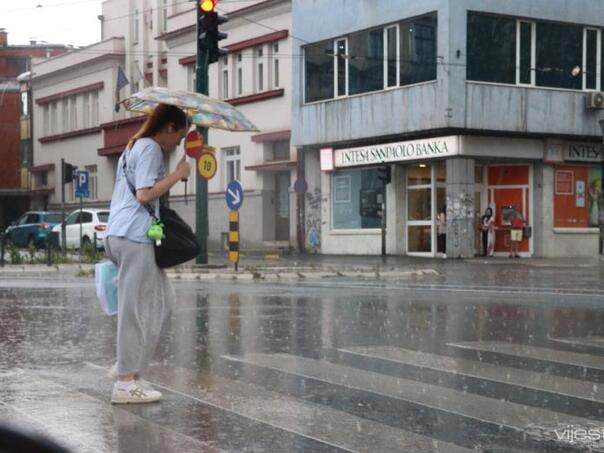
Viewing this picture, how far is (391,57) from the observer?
33.4 m

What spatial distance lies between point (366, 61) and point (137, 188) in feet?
93.4

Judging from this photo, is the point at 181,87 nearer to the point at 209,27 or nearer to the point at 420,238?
the point at 420,238

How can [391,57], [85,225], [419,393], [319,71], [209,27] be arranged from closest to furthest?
[419,393] → [209,27] → [391,57] → [319,71] → [85,225]

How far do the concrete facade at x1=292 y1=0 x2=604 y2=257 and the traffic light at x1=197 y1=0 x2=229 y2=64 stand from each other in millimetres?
12578

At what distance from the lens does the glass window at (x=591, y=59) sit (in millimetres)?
33812

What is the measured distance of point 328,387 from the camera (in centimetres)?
725

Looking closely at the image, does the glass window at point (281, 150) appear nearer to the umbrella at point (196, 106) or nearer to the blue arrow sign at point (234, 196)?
the blue arrow sign at point (234, 196)

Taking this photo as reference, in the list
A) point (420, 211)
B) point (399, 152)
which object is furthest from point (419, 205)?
point (399, 152)

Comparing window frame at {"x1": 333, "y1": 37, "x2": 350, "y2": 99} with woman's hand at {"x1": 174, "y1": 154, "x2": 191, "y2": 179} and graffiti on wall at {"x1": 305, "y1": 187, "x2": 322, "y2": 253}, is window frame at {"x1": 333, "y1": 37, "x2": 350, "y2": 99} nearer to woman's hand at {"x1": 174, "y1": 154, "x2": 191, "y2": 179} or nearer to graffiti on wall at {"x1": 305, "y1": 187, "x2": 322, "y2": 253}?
graffiti on wall at {"x1": 305, "y1": 187, "x2": 322, "y2": 253}

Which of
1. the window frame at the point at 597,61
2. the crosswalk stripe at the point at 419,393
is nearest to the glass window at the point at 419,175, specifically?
the window frame at the point at 597,61

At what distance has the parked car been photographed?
43594 millimetres

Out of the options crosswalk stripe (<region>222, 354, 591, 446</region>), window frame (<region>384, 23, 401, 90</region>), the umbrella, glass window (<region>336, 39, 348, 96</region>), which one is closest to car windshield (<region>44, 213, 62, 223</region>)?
glass window (<region>336, 39, 348, 96</region>)

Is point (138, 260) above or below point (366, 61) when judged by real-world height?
below

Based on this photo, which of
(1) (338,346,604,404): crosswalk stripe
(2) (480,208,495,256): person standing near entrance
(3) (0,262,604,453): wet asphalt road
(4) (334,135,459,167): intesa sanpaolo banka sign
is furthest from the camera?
(2) (480,208,495,256): person standing near entrance
